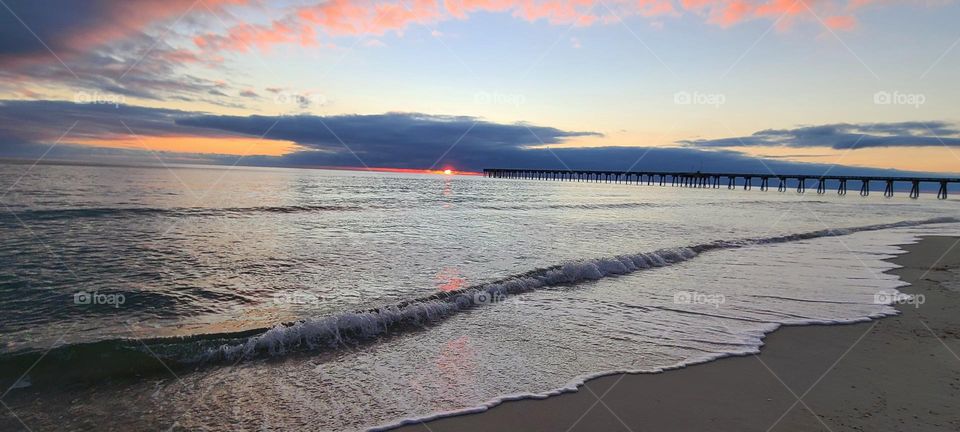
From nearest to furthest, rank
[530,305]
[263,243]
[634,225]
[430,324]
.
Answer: [430,324] → [530,305] → [263,243] → [634,225]

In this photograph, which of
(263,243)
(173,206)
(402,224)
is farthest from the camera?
(173,206)

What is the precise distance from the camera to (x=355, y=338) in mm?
6652

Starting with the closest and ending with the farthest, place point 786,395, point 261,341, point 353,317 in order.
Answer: point 786,395 < point 261,341 < point 353,317

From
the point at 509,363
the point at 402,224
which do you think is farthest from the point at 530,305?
the point at 402,224

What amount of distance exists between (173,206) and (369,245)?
1734 cm

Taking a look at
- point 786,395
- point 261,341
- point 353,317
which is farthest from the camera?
point 353,317

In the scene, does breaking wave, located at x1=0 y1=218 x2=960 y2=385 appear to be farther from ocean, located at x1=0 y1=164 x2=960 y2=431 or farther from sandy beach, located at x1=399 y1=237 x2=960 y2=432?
sandy beach, located at x1=399 y1=237 x2=960 y2=432

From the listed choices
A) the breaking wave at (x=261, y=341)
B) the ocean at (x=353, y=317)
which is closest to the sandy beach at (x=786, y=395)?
the ocean at (x=353, y=317)

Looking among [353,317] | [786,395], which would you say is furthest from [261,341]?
[786,395]

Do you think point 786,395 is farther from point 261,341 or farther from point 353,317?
point 261,341

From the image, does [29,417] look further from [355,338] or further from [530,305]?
[530,305]

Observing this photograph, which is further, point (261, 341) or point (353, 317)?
point (353, 317)

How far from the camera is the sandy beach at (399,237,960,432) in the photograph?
13.6 feet

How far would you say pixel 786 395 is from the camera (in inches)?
187
